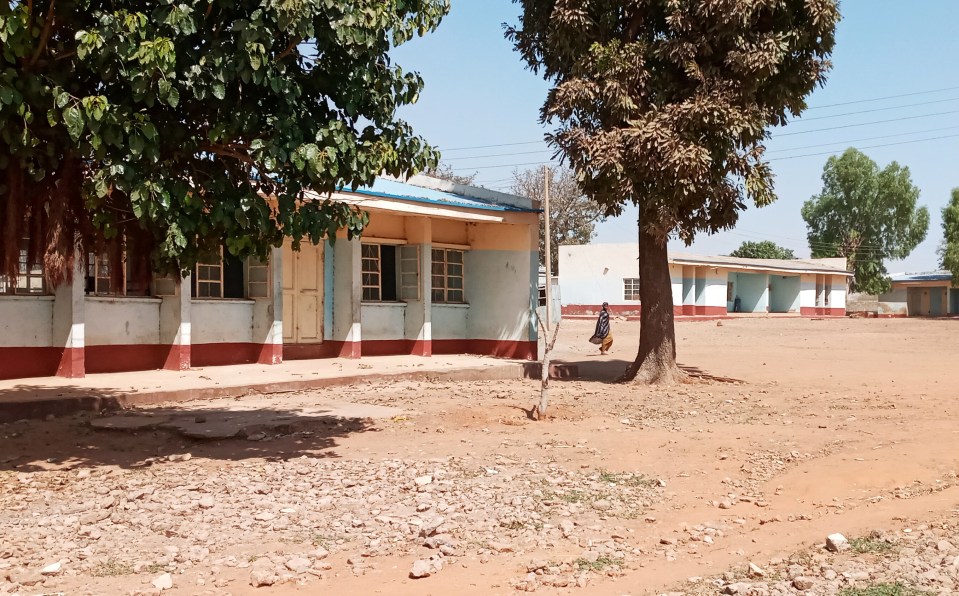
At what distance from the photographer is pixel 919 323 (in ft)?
136

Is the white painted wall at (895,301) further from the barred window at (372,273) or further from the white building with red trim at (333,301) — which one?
the barred window at (372,273)

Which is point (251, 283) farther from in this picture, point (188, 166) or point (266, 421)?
point (188, 166)

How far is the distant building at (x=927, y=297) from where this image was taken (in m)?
59.3

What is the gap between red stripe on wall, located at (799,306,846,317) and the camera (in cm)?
5269

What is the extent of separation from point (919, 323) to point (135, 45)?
137 ft

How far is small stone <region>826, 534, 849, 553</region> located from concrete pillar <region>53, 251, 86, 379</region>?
1023cm

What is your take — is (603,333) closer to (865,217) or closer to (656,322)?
(656,322)

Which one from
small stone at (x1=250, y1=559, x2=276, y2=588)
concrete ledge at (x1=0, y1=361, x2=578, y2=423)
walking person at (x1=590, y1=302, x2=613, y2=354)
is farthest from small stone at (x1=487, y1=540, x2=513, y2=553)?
walking person at (x1=590, y1=302, x2=613, y2=354)

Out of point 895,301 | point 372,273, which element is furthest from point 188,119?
point 895,301

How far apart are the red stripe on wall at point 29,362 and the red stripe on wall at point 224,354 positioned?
2384 mm

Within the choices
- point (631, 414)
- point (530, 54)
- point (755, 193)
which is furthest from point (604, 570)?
point (530, 54)

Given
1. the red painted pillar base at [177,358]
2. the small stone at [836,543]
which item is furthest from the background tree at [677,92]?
the small stone at [836,543]

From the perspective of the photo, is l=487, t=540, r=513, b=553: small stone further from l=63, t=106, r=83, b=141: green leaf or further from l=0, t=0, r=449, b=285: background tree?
l=63, t=106, r=83, b=141: green leaf

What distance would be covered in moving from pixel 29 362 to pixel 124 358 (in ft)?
4.84
